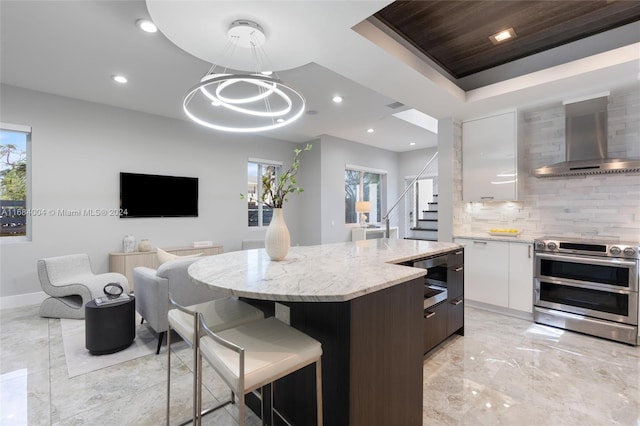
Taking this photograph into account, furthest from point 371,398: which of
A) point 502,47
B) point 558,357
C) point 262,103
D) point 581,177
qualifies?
point 262,103

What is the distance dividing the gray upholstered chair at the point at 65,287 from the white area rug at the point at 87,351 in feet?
0.90

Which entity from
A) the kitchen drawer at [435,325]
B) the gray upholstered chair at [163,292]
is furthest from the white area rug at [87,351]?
the kitchen drawer at [435,325]

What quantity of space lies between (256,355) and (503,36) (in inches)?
141

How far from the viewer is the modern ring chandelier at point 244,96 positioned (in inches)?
81.4

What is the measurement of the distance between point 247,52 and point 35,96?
12.2ft

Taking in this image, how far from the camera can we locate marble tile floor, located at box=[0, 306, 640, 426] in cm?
185

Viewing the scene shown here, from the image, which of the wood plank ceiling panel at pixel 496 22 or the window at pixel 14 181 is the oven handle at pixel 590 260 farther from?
the window at pixel 14 181

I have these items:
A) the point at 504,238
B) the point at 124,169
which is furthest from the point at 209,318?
the point at 124,169

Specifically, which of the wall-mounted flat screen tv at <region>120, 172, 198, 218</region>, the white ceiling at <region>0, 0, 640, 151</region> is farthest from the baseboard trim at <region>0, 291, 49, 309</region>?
the white ceiling at <region>0, 0, 640, 151</region>

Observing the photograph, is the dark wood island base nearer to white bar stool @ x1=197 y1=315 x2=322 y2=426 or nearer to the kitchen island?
the kitchen island

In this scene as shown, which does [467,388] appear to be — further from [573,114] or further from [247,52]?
[573,114]

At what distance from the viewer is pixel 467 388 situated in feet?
7.01

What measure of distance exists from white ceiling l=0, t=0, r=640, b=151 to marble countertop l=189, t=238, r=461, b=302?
164 cm

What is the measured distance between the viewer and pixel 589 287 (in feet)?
9.93
